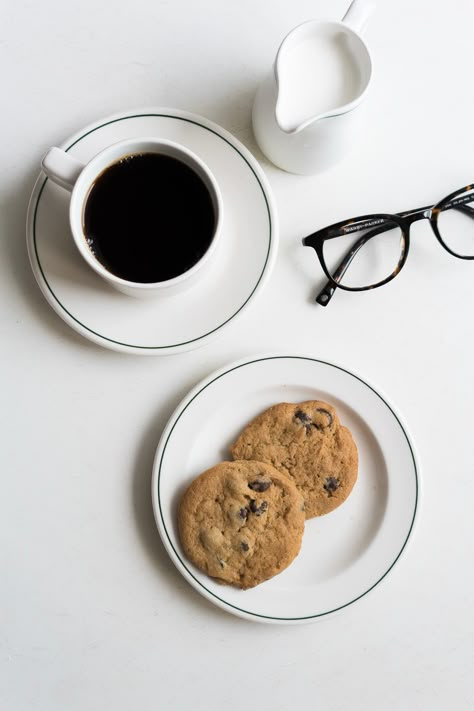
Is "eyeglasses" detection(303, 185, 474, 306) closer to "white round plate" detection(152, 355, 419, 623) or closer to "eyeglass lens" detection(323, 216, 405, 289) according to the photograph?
"eyeglass lens" detection(323, 216, 405, 289)

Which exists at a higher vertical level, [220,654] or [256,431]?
[256,431]

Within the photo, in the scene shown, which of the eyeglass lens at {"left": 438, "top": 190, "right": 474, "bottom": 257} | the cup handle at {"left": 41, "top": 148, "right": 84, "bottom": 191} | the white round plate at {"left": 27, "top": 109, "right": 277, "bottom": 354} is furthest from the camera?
the eyeglass lens at {"left": 438, "top": 190, "right": 474, "bottom": 257}

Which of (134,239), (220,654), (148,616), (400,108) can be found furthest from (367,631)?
(400,108)

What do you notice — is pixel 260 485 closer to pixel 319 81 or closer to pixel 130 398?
pixel 130 398

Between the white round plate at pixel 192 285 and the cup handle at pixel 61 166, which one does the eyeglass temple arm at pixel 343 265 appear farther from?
the cup handle at pixel 61 166

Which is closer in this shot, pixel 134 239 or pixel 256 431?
pixel 134 239

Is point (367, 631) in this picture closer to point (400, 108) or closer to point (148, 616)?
point (148, 616)

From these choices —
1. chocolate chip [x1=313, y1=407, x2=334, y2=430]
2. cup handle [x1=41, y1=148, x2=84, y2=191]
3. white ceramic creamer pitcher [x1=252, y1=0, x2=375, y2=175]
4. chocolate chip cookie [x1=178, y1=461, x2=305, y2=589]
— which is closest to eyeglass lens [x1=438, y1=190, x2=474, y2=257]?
white ceramic creamer pitcher [x1=252, y1=0, x2=375, y2=175]
